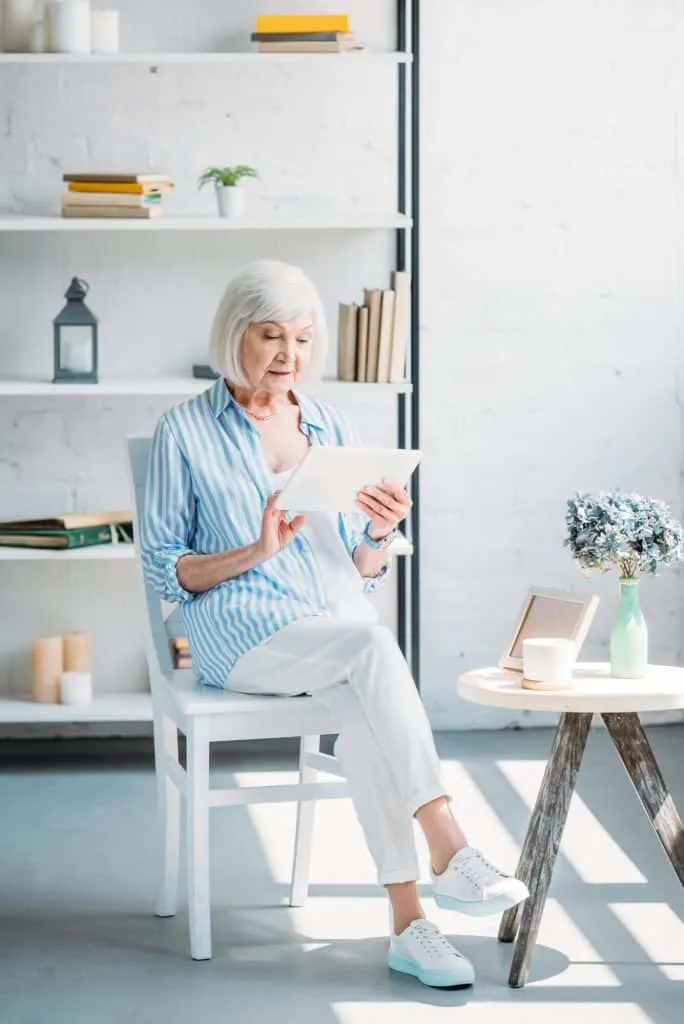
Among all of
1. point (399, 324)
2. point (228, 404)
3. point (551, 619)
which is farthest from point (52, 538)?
point (551, 619)

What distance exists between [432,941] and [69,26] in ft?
7.99

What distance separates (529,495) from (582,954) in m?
1.93

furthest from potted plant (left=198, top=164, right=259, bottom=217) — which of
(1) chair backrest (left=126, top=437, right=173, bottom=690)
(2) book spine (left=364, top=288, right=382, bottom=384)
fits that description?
(1) chair backrest (left=126, top=437, right=173, bottom=690)

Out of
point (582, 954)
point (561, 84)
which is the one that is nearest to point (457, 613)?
point (561, 84)

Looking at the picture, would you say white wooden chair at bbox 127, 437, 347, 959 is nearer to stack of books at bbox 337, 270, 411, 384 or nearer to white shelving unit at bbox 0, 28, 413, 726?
white shelving unit at bbox 0, 28, 413, 726

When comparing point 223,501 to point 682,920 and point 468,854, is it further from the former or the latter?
point 682,920

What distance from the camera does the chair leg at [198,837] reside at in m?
2.83

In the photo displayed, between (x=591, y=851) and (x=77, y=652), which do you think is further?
(x=77, y=652)

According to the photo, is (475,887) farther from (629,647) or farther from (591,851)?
(591,851)

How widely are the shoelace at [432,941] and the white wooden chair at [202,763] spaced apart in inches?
11.7

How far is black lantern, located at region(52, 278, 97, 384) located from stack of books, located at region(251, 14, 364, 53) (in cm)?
75

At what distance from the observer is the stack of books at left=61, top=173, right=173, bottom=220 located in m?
4.05

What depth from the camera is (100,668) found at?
452 centimetres

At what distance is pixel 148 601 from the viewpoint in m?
3.18
